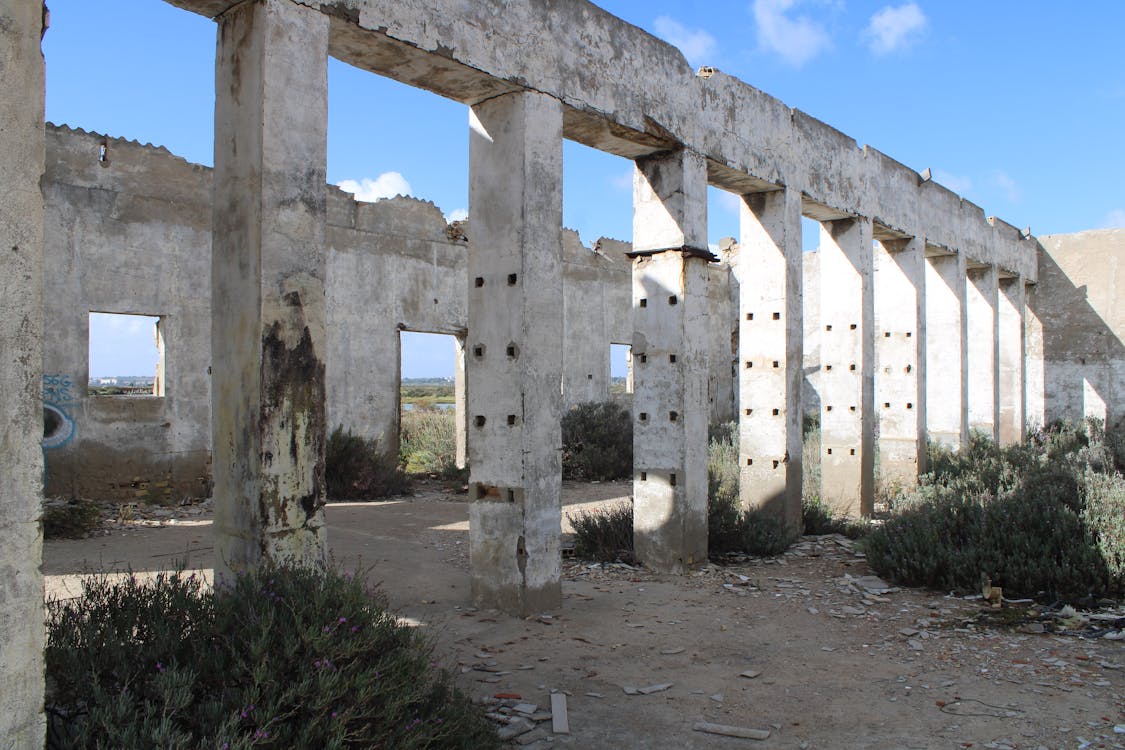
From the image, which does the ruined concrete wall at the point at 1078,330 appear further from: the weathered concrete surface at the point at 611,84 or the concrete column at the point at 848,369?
the concrete column at the point at 848,369

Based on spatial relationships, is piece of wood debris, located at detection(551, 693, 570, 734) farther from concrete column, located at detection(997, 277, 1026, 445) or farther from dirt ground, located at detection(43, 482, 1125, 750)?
concrete column, located at detection(997, 277, 1026, 445)

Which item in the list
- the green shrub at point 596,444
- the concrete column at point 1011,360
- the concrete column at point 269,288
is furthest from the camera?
the concrete column at point 1011,360

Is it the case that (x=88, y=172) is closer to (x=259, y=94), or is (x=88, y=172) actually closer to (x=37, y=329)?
(x=259, y=94)

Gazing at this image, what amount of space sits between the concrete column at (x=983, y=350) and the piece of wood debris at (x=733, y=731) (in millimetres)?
12660

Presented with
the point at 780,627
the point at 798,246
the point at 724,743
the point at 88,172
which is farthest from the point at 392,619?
the point at 88,172

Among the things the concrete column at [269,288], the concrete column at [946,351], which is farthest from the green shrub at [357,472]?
the concrete column at [946,351]

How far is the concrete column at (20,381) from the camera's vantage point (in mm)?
2242

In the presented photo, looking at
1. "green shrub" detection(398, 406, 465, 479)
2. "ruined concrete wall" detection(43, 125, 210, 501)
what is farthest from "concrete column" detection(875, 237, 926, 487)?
"ruined concrete wall" detection(43, 125, 210, 501)

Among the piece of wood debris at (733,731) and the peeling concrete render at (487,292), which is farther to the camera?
the peeling concrete render at (487,292)

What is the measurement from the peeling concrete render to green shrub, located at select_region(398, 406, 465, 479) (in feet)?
4.61

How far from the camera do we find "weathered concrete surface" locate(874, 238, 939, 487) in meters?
11.8

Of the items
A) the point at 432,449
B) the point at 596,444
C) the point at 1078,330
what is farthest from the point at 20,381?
the point at 1078,330

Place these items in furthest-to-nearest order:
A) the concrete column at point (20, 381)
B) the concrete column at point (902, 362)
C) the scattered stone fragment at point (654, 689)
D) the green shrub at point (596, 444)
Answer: the green shrub at point (596, 444) < the concrete column at point (902, 362) < the scattered stone fragment at point (654, 689) < the concrete column at point (20, 381)

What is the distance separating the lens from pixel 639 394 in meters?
7.71
